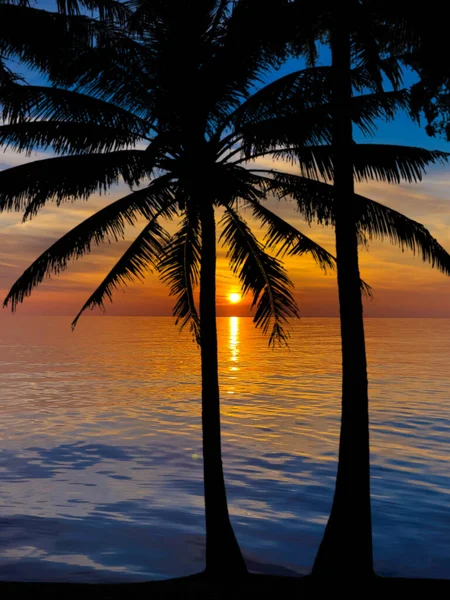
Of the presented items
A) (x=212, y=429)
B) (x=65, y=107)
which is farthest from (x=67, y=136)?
(x=212, y=429)

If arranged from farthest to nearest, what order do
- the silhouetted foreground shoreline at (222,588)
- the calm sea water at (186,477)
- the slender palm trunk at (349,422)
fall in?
1. the calm sea water at (186,477)
2. the slender palm trunk at (349,422)
3. the silhouetted foreground shoreline at (222,588)

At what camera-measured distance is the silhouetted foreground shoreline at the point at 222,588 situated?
8648mm

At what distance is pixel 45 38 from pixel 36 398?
32793 millimetres

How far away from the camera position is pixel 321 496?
18.8 meters

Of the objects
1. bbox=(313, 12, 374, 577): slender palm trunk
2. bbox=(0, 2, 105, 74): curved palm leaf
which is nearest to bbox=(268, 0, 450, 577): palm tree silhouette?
bbox=(313, 12, 374, 577): slender palm trunk

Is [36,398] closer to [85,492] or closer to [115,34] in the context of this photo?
[85,492]

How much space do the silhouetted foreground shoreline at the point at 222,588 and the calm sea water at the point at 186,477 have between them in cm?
323

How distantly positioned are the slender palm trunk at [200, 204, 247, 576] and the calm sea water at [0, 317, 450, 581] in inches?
88.4

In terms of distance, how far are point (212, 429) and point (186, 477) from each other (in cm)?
1079

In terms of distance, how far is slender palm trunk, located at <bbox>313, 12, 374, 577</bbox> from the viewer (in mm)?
9484

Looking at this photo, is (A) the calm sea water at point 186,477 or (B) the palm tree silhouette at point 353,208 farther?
(A) the calm sea water at point 186,477

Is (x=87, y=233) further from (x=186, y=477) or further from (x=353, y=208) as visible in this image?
(x=186, y=477)

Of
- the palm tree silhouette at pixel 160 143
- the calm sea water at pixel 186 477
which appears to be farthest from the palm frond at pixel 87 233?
the calm sea water at pixel 186 477

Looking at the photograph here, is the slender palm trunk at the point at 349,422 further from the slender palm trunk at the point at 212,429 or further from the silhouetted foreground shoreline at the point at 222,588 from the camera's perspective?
the slender palm trunk at the point at 212,429
